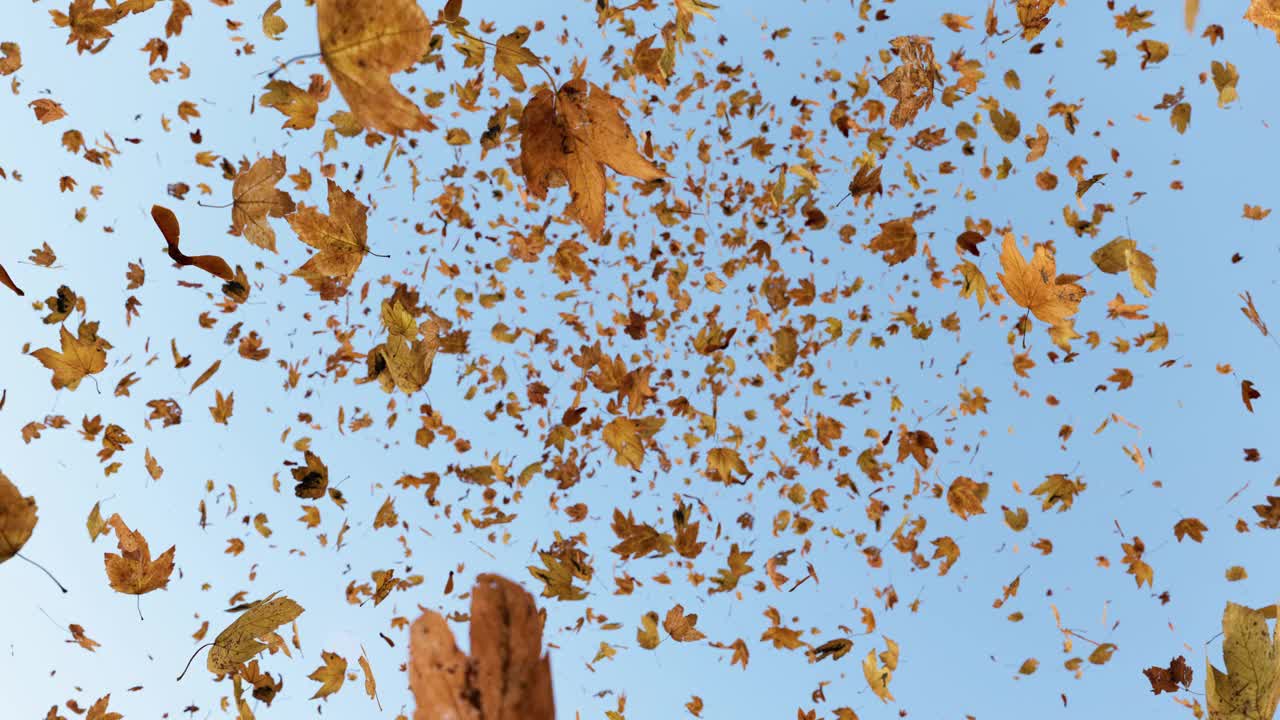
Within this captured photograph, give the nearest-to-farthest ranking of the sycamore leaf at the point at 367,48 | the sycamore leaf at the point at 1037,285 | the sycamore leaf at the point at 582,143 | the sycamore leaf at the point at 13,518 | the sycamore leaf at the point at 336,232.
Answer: the sycamore leaf at the point at 367,48, the sycamore leaf at the point at 13,518, the sycamore leaf at the point at 582,143, the sycamore leaf at the point at 336,232, the sycamore leaf at the point at 1037,285

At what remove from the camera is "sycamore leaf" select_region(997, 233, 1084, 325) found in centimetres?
206

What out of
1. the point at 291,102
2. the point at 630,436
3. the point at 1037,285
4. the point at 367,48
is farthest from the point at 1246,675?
the point at 291,102

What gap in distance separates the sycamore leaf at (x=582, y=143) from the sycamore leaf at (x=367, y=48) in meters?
0.28

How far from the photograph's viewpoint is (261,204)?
2.13 metres

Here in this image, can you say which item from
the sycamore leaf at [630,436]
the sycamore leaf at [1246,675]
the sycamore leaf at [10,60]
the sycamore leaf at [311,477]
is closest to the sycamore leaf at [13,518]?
the sycamore leaf at [311,477]

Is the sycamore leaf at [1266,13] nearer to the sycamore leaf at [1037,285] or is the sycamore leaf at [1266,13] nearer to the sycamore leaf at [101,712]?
the sycamore leaf at [1037,285]

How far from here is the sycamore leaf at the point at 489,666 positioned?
2.00 ft

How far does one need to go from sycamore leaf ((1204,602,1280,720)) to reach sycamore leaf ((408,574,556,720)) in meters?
1.06

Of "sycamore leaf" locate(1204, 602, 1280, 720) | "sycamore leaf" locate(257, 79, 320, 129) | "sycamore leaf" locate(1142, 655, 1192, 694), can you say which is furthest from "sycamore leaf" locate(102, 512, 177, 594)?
"sycamore leaf" locate(1142, 655, 1192, 694)

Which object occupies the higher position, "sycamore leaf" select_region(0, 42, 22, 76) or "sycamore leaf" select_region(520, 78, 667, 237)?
"sycamore leaf" select_region(0, 42, 22, 76)

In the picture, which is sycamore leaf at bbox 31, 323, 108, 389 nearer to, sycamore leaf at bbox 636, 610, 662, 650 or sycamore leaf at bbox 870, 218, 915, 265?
sycamore leaf at bbox 636, 610, 662, 650

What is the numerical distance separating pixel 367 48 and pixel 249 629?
1668 millimetres

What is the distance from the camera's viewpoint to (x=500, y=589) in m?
0.63

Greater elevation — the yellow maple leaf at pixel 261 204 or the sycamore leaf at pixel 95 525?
the yellow maple leaf at pixel 261 204
